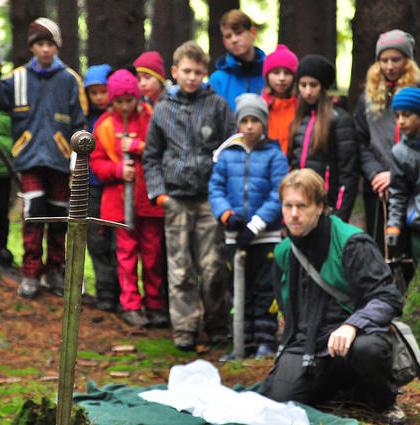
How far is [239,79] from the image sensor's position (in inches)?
354

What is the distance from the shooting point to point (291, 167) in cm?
812

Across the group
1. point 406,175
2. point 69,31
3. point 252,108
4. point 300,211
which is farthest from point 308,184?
point 69,31

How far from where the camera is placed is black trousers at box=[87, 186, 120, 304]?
895 centimetres

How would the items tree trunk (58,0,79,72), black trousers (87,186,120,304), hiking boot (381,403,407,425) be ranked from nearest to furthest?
hiking boot (381,403,407,425) < black trousers (87,186,120,304) < tree trunk (58,0,79,72)

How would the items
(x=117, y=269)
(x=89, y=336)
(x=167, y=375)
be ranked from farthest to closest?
1. (x=117, y=269)
2. (x=89, y=336)
3. (x=167, y=375)

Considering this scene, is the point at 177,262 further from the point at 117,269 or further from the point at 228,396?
the point at 228,396

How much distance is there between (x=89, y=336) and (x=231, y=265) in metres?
1.30

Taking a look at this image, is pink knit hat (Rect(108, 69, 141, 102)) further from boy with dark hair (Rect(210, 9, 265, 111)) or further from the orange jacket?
the orange jacket

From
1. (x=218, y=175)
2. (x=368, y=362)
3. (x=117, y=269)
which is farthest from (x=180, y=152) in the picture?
(x=368, y=362)

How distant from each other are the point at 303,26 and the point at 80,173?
33.0 feet

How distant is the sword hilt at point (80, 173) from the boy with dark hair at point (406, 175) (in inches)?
153

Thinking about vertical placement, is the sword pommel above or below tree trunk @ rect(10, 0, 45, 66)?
below

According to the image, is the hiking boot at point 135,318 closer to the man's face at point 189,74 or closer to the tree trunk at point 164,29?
the man's face at point 189,74

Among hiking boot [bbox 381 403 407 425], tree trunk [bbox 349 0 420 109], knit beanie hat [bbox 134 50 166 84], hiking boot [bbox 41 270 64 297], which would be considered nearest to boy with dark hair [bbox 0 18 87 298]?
hiking boot [bbox 41 270 64 297]
